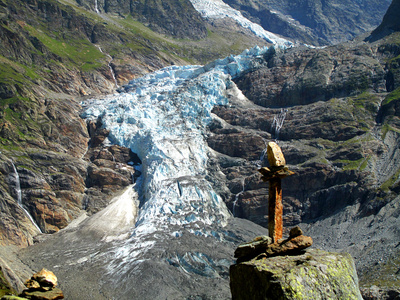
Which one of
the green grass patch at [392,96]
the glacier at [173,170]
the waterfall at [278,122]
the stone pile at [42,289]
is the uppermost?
the green grass patch at [392,96]

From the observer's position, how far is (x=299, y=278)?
30.3 ft

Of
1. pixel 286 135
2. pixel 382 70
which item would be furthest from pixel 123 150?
pixel 382 70

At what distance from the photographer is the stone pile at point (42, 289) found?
1466cm

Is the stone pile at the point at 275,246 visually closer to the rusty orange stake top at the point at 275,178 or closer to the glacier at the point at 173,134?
the rusty orange stake top at the point at 275,178

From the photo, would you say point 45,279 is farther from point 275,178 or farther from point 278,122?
point 278,122

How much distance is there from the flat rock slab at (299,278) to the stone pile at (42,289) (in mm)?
8063

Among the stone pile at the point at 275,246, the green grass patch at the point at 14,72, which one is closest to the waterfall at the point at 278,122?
the green grass patch at the point at 14,72

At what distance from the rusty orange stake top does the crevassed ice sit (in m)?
74.8

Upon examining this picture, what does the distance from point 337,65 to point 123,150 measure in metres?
81.1

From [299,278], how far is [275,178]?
162 inches

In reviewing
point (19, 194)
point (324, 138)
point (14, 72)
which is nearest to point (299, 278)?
point (19, 194)

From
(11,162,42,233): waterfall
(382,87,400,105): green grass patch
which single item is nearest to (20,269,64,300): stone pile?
(11,162,42,233): waterfall

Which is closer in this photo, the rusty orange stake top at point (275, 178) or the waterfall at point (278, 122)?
the rusty orange stake top at point (275, 178)

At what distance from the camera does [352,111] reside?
119125 millimetres
